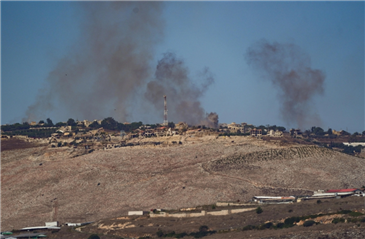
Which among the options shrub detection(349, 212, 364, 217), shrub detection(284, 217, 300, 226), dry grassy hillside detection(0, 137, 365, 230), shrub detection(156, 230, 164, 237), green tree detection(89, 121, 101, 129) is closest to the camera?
shrub detection(349, 212, 364, 217)

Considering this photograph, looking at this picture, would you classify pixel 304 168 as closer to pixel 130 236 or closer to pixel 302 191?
pixel 302 191

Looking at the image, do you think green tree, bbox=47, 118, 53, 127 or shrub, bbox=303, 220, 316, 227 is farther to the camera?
green tree, bbox=47, 118, 53, 127

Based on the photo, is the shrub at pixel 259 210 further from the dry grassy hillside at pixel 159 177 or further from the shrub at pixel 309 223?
the dry grassy hillside at pixel 159 177

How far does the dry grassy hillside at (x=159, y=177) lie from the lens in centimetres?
8638

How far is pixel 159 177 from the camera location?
9488 cm

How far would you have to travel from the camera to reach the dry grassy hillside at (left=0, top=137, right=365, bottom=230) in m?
86.4

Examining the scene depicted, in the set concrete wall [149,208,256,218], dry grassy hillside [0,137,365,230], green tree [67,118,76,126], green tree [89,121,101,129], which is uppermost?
green tree [67,118,76,126]

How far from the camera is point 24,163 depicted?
112m

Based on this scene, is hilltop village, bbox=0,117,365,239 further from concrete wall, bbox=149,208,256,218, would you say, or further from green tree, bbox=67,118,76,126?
green tree, bbox=67,118,76,126

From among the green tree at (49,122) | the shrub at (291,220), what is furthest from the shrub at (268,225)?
the green tree at (49,122)

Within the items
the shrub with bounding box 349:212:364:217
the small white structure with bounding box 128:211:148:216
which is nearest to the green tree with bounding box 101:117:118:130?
the small white structure with bounding box 128:211:148:216

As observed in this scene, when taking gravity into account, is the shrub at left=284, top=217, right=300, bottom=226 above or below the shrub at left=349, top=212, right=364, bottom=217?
below

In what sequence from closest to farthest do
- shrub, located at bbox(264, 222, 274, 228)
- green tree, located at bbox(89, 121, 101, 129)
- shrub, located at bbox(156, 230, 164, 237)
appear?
shrub, located at bbox(264, 222, 274, 228) < shrub, located at bbox(156, 230, 164, 237) < green tree, located at bbox(89, 121, 101, 129)

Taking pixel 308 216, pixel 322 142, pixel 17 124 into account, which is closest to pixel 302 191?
pixel 308 216
